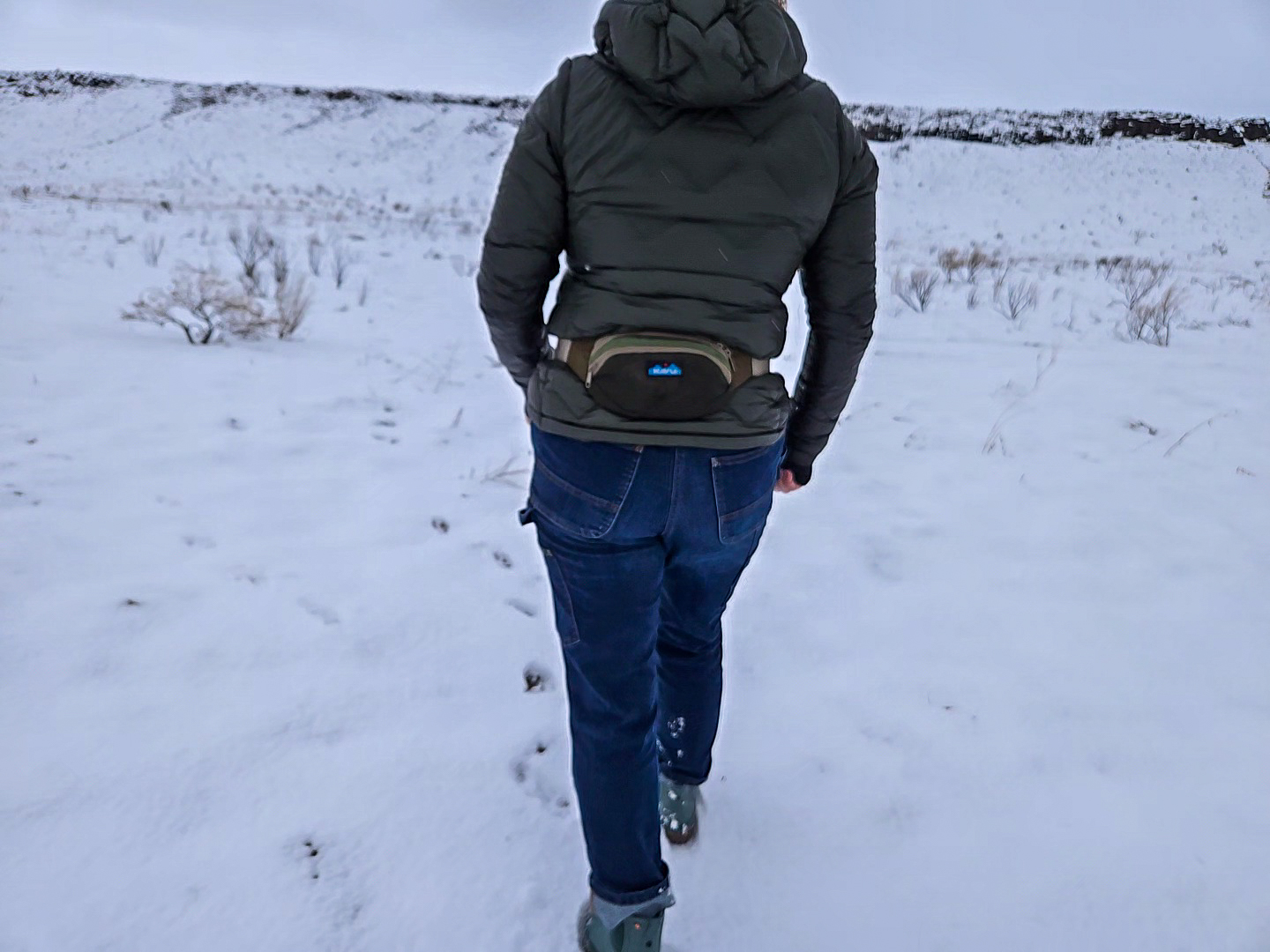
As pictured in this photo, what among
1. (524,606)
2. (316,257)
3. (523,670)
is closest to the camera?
(523,670)

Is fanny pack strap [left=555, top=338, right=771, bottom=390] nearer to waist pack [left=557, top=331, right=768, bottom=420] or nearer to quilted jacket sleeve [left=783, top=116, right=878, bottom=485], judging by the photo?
waist pack [left=557, top=331, right=768, bottom=420]

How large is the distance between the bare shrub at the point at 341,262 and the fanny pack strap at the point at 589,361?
21.1 feet

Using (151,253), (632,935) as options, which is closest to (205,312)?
(151,253)

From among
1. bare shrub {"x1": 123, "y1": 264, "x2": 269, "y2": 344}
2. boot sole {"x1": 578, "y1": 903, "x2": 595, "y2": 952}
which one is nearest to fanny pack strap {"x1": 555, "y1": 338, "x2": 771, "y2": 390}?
boot sole {"x1": 578, "y1": 903, "x2": 595, "y2": 952}

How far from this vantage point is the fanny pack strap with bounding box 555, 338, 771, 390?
1.13 meters

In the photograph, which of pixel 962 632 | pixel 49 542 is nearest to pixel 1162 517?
pixel 962 632

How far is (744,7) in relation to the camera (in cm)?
97

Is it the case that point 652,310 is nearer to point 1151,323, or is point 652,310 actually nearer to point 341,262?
point 1151,323

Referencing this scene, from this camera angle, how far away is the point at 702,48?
0.94 meters

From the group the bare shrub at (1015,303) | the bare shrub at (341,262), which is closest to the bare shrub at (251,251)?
the bare shrub at (341,262)

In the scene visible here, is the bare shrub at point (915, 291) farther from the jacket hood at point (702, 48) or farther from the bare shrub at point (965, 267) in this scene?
the jacket hood at point (702, 48)

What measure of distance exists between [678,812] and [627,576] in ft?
2.54

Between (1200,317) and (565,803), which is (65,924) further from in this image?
(1200,317)

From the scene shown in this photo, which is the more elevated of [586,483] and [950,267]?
→ [950,267]
